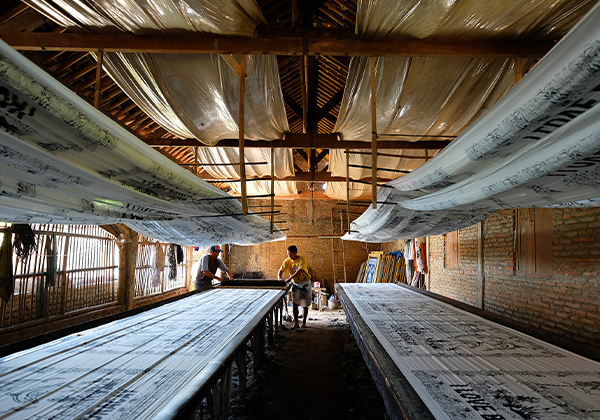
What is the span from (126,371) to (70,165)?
1138mm

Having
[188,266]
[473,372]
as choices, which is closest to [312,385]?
[473,372]

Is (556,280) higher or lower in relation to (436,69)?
lower

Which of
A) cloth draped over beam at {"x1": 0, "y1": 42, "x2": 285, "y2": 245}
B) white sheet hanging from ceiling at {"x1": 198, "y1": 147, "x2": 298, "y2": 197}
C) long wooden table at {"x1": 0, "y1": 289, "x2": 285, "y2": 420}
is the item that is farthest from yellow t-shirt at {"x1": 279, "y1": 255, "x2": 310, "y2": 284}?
cloth draped over beam at {"x1": 0, "y1": 42, "x2": 285, "y2": 245}

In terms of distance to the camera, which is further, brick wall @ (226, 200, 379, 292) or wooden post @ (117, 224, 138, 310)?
brick wall @ (226, 200, 379, 292)

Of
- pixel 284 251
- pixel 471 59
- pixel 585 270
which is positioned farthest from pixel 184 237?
pixel 284 251

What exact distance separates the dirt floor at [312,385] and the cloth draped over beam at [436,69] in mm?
2851

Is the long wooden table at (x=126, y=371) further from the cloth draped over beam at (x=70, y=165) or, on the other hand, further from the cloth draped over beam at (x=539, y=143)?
the cloth draped over beam at (x=539, y=143)

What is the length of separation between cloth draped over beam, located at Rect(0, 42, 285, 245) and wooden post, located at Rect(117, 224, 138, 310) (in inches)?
187

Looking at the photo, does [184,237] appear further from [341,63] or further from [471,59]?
[471,59]

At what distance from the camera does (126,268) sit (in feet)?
22.6

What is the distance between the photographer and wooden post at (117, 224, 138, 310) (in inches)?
269

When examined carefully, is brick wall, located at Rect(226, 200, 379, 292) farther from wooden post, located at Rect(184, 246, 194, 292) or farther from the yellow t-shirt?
the yellow t-shirt

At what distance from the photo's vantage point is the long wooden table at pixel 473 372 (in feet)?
4.61

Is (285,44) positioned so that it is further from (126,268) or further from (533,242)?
(126,268)
